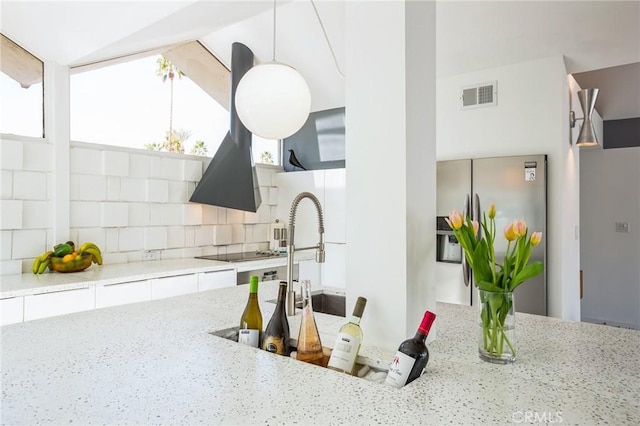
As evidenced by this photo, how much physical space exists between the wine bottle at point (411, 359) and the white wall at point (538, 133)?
269 centimetres

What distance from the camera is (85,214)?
3.25 metres

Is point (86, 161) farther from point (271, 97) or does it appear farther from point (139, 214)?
point (271, 97)

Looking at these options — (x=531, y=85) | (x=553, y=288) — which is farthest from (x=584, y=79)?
(x=553, y=288)

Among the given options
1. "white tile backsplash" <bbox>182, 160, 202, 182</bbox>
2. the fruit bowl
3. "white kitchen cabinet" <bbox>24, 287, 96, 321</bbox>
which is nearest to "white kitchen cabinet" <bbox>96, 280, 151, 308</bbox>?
"white kitchen cabinet" <bbox>24, 287, 96, 321</bbox>

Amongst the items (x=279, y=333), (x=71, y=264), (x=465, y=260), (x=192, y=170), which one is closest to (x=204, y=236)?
(x=192, y=170)

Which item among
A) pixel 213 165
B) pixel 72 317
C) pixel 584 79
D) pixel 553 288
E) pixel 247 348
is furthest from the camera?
pixel 584 79

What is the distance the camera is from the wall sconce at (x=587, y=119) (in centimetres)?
350

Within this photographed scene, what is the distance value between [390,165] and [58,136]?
276 centimetres

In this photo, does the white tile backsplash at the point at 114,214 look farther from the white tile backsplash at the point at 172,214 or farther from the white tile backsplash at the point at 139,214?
the white tile backsplash at the point at 172,214

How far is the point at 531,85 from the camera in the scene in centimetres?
335

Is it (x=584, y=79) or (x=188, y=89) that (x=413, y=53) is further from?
(x=584, y=79)

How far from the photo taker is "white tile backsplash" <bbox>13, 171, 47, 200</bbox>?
114 inches

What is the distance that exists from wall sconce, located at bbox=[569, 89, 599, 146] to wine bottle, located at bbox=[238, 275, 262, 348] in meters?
3.26

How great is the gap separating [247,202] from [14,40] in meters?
2.07
